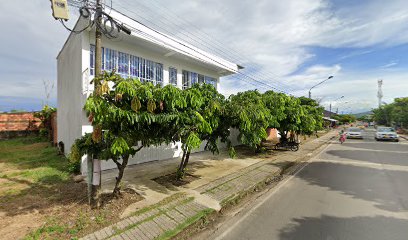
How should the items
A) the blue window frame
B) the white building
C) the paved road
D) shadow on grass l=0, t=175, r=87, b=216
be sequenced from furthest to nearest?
the blue window frame < the white building < shadow on grass l=0, t=175, r=87, b=216 < the paved road

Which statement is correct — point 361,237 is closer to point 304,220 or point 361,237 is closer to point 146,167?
point 304,220

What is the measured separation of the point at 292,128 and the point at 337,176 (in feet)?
15.6

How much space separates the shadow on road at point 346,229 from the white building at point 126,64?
285 inches

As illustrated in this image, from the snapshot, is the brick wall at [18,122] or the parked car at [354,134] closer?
the brick wall at [18,122]

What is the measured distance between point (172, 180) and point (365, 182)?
274 inches

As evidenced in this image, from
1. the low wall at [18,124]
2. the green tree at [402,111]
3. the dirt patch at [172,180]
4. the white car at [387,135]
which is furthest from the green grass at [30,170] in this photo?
the green tree at [402,111]

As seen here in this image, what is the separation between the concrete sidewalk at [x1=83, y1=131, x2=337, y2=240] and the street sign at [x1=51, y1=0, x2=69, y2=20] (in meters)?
4.59

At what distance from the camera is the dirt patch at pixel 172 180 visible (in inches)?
278

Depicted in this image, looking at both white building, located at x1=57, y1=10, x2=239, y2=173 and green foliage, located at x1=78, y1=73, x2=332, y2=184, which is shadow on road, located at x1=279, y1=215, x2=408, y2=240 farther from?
white building, located at x1=57, y1=10, x2=239, y2=173

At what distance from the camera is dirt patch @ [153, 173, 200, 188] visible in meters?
7.06

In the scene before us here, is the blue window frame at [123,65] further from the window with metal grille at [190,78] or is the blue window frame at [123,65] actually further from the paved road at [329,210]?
the paved road at [329,210]

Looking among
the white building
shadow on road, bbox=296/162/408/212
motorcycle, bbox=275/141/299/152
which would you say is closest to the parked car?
motorcycle, bbox=275/141/299/152

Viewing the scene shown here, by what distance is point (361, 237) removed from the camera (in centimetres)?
397

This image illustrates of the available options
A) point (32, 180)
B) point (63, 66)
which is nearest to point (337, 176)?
point (32, 180)
